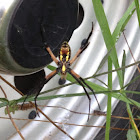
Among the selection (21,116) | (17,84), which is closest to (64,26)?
(17,84)

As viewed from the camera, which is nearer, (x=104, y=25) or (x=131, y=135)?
(x=104, y=25)

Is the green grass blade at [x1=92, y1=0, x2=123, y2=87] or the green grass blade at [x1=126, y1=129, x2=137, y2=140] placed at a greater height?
the green grass blade at [x1=92, y1=0, x2=123, y2=87]

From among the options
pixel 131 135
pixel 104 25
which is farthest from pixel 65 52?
pixel 131 135

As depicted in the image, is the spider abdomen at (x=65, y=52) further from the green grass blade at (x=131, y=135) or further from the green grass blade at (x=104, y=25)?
the green grass blade at (x=131, y=135)

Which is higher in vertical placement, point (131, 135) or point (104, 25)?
point (104, 25)

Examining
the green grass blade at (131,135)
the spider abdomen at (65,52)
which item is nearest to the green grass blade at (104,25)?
the spider abdomen at (65,52)

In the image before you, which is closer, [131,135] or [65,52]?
[65,52]

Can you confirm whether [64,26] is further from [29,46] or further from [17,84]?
[17,84]

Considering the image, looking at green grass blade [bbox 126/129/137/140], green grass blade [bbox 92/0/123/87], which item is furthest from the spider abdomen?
green grass blade [bbox 126/129/137/140]

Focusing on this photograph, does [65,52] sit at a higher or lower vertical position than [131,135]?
higher

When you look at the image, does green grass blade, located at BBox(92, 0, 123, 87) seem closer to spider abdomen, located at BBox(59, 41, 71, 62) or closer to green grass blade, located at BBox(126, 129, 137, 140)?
spider abdomen, located at BBox(59, 41, 71, 62)

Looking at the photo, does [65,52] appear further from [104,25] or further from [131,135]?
[131,135]
